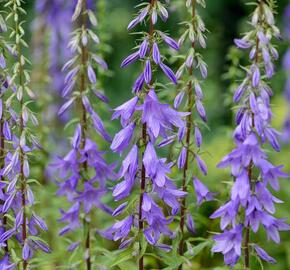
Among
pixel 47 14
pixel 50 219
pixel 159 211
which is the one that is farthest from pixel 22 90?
pixel 47 14

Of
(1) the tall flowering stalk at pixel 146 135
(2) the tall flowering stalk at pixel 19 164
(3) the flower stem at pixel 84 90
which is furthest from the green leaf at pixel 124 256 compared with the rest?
(3) the flower stem at pixel 84 90

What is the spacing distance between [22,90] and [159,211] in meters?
1.00

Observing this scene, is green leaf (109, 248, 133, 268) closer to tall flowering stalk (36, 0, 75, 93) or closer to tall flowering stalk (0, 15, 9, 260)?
tall flowering stalk (0, 15, 9, 260)

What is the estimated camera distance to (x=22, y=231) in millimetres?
3693

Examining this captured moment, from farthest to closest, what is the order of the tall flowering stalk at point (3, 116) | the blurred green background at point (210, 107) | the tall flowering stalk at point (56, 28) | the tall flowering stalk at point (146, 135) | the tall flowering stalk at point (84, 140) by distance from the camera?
1. the tall flowering stalk at point (56, 28)
2. the blurred green background at point (210, 107)
3. the tall flowering stalk at point (84, 140)
4. the tall flowering stalk at point (3, 116)
5. the tall flowering stalk at point (146, 135)

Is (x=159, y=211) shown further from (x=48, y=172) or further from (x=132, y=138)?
(x=48, y=172)

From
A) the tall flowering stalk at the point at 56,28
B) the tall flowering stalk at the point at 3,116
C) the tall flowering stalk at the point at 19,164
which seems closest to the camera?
the tall flowering stalk at the point at 19,164

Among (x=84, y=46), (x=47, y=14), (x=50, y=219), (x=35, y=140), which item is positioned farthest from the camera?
(x=47, y=14)

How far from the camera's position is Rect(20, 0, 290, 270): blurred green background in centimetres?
520

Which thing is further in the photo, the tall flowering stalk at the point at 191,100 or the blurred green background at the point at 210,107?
the blurred green background at the point at 210,107

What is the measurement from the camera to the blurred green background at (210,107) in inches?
205

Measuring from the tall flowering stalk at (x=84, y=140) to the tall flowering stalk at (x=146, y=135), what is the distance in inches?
22.9

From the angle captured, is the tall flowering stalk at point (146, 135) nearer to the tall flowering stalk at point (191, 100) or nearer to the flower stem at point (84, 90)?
the tall flowering stalk at point (191, 100)

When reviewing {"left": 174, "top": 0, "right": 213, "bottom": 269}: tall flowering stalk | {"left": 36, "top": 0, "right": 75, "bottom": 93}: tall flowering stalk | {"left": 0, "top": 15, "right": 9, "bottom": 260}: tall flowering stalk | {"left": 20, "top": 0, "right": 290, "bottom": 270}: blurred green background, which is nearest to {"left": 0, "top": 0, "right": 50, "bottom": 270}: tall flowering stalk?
{"left": 0, "top": 15, "right": 9, "bottom": 260}: tall flowering stalk
